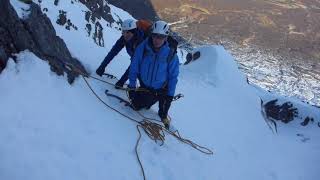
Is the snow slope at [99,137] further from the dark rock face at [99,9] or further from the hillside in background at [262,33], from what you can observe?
the hillside in background at [262,33]

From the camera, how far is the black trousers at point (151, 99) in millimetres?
9062

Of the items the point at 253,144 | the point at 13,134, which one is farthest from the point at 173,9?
the point at 13,134

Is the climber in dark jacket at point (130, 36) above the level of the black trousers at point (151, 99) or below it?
above

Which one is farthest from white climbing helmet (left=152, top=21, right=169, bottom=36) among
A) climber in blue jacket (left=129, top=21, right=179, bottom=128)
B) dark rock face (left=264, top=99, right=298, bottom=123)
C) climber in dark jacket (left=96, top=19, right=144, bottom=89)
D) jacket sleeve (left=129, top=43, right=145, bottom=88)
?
dark rock face (left=264, top=99, right=298, bottom=123)

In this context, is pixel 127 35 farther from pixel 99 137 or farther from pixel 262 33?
pixel 262 33

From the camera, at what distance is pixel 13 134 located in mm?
6516

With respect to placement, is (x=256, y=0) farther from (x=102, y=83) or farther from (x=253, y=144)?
(x=102, y=83)

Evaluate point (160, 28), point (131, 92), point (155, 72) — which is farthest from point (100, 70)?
point (160, 28)

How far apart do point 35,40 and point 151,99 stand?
2.30 metres

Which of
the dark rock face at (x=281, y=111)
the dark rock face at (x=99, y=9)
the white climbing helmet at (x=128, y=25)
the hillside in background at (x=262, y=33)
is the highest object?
the white climbing helmet at (x=128, y=25)

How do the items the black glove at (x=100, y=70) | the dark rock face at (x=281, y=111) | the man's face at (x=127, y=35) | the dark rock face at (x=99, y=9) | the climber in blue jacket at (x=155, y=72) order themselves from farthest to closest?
the dark rock face at (x=99, y=9) < the dark rock face at (x=281, y=111) < the black glove at (x=100, y=70) < the man's face at (x=127, y=35) < the climber in blue jacket at (x=155, y=72)

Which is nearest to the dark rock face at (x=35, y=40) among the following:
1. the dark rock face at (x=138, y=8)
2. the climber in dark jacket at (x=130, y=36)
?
the climber in dark jacket at (x=130, y=36)

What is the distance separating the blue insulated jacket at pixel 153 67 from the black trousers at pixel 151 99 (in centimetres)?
11

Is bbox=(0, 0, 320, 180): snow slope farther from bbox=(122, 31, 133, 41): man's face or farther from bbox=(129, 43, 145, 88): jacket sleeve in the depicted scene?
bbox=(122, 31, 133, 41): man's face
